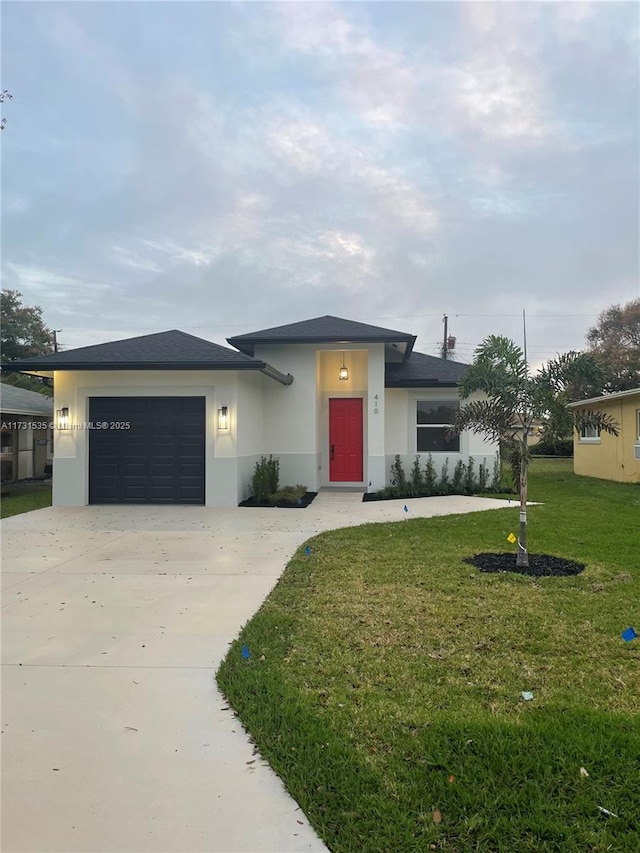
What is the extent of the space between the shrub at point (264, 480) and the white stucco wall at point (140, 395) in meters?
0.76

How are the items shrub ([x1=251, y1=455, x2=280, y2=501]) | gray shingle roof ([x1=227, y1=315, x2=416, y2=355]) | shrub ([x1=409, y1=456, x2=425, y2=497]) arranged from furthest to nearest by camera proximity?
1. shrub ([x1=409, y1=456, x2=425, y2=497])
2. gray shingle roof ([x1=227, y1=315, x2=416, y2=355])
3. shrub ([x1=251, y1=455, x2=280, y2=501])

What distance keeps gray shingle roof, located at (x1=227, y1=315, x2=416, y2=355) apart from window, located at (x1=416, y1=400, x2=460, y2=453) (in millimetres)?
1799

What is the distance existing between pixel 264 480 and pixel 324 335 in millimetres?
3870

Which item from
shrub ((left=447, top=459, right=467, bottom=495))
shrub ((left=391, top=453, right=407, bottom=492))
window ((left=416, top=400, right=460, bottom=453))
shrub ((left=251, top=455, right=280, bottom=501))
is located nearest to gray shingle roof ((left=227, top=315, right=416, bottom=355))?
window ((left=416, top=400, right=460, bottom=453))

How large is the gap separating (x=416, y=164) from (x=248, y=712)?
15.5 meters

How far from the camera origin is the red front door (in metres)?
14.2

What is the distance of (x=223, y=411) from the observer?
1084 centimetres

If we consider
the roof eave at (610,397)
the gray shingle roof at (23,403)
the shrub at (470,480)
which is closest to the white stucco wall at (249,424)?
the shrub at (470,480)

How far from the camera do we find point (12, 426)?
15.2 m

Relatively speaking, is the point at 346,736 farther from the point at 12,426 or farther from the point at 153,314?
the point at 153,314

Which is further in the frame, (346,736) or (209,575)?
(209,575)

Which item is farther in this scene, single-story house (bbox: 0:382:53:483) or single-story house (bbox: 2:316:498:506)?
single-story house (bbox: 0:382:53:483)

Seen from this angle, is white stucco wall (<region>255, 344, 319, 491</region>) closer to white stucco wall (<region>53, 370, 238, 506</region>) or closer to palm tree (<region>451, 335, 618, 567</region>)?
white stucco wall (<region>53, 370, 238, 506</region>)

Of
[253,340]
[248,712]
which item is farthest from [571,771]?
[253,340]
